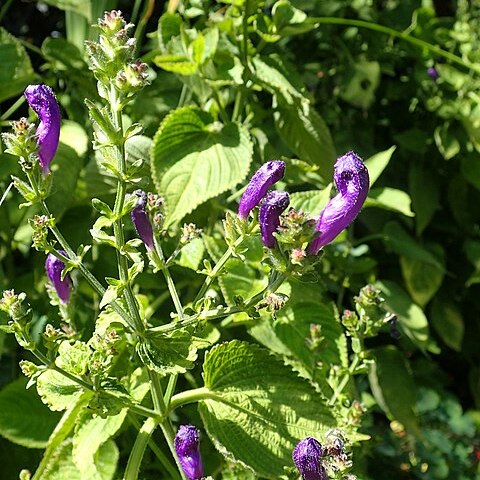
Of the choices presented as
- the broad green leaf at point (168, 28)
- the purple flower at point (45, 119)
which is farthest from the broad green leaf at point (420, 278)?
the purple flower at point (45, 119)

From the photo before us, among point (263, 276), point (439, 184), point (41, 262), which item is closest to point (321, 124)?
point (263, 276)

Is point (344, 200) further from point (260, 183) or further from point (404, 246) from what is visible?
point (404, 246)

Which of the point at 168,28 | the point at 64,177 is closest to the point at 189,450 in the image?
the point at 64,177

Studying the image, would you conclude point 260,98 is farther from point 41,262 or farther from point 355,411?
point 355,411

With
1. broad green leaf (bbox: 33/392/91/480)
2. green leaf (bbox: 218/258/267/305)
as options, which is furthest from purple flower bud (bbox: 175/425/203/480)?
green leaf (bbox: 218/258/267/305)

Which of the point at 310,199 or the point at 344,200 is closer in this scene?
the point at 344,200

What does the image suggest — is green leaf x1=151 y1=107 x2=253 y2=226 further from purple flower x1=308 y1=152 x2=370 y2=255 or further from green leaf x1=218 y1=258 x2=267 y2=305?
purple flower x1=308 y1=152 x2=370 y2=255
